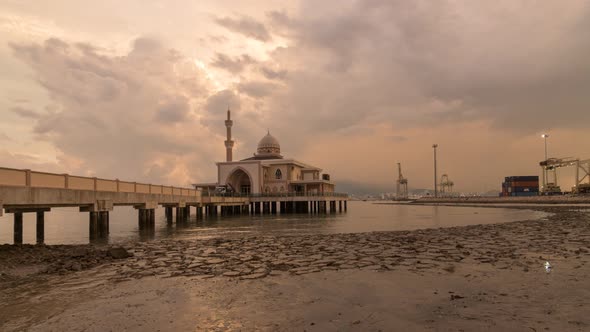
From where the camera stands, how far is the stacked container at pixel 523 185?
11631 cm

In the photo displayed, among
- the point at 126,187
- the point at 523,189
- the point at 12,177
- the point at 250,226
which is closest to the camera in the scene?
the point at 12,177

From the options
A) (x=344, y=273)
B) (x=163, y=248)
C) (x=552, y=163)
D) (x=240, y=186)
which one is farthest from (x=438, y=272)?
(x=552, y=163)

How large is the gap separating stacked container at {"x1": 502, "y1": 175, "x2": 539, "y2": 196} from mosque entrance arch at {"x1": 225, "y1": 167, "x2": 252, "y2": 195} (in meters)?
90.7

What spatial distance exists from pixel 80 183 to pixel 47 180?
2609 mm

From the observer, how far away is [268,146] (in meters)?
72.0

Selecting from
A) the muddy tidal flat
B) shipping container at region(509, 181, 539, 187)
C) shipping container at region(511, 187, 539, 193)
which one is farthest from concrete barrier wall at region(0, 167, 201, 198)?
shipping container at region(509, 181, 539, 187)

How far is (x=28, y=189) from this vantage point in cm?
1672

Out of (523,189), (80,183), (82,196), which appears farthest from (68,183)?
(523,189)

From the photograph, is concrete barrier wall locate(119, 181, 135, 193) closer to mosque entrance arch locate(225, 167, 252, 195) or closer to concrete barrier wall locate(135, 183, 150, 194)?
concrete barrier wall locate(135, 183, 150, 194)

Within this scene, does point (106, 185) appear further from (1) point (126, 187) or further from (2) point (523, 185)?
(2) point (523, 185)

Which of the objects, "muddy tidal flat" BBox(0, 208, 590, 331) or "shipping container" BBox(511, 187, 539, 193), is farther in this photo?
"shipping container" BBox(511, 187, 539, 193)

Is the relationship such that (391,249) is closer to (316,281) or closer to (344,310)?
(316,281)

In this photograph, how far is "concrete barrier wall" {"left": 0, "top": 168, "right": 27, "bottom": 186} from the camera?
15461 mm

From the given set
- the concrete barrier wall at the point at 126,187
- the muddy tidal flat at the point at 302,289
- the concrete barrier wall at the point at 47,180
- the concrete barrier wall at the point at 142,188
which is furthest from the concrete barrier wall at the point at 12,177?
the concrete barrier wall at the point at 142,188
